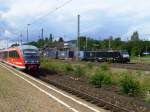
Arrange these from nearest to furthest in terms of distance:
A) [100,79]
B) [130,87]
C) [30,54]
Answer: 1. [130,87]
2. [100,79]
3. [30,54]

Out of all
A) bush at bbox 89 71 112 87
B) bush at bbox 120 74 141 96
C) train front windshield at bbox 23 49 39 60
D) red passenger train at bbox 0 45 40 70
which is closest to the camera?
bush at bbox 120 74 141 96

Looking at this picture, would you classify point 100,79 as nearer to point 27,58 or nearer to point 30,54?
point 27,58

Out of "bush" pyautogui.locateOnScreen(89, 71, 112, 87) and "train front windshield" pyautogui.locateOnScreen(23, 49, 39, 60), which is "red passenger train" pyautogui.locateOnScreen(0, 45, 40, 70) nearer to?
"train front windshield" pyautogui.locateOnScreen(23, 49, 39, 60)

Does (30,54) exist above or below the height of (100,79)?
above

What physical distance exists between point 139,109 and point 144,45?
12511 cm

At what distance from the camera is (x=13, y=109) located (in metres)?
14.0

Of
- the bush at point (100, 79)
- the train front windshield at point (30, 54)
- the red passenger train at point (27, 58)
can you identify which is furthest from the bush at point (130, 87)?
the train front windshield at point (30, 54)

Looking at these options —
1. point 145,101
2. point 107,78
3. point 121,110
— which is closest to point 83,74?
point 107,78

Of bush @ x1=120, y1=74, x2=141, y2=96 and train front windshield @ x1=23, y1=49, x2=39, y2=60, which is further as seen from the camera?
train front windshield @ x1=23, y1=49, x2=39, y2=60

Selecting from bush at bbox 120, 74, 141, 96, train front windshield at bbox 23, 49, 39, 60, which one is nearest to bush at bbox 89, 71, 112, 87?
bush at bbox 120, 74, 141, 96

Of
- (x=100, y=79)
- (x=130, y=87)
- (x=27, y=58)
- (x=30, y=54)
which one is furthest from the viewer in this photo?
→ (x=30, y=54)

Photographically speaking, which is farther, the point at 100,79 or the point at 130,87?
the point at 100,79

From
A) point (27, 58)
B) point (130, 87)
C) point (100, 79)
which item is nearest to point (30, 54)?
point (27, 58)

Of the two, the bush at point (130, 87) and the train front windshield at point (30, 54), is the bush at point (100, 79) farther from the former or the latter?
the train front windshield at point (30, 54)
